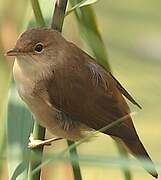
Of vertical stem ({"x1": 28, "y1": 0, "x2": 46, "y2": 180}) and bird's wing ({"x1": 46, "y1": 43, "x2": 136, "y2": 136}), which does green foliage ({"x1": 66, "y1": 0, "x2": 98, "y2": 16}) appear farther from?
bird's wing ({"x1": 46, "y1": 43, "x2": 136, "y2": 136})

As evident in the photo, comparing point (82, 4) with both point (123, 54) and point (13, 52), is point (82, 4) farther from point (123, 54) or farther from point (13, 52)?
point (13, 52)

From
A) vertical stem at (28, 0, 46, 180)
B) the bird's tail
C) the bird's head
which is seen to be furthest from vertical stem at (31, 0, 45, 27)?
the bird's tail

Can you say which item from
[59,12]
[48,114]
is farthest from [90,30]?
[48,114]

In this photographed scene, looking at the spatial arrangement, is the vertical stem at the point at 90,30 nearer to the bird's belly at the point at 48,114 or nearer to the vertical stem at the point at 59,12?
the vertical stem at the point at 59,12

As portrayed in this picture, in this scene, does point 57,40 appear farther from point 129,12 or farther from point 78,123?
point 129,12

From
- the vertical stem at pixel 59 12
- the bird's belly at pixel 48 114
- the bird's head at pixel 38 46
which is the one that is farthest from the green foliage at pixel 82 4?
the bird's belly at pixel 48 114

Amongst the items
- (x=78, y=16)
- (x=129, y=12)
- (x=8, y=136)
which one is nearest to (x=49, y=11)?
(x=78, y=16)

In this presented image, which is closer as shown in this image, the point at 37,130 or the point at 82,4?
the point at 82,4
